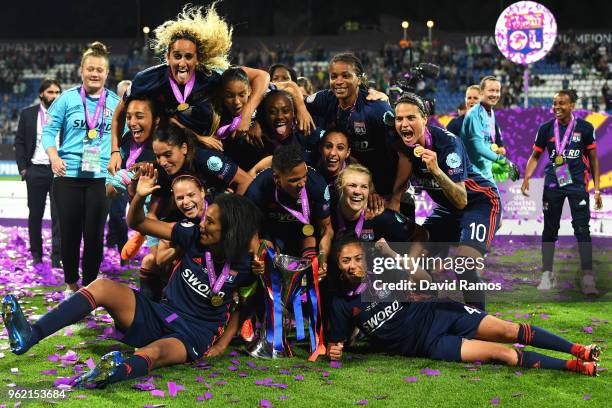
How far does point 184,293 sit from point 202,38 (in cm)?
185

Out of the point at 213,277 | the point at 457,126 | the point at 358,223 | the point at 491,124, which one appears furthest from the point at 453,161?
the point at 457,126

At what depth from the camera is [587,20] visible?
4103 centimetres

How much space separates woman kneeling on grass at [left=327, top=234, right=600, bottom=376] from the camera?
4645mm

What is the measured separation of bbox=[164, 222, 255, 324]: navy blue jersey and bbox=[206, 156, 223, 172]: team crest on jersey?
1.82 feet

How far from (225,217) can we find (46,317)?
1.11 m

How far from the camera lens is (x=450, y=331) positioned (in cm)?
476

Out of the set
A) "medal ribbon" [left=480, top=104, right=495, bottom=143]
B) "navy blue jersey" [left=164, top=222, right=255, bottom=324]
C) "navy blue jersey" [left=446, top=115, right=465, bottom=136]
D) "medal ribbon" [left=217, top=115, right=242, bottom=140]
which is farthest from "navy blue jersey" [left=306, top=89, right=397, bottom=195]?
"navy blue jersey" [left=446, top=115, right=465, bottom=136]

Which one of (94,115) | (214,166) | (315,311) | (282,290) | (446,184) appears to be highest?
(94,115)

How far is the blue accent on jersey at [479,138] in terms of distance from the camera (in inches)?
317

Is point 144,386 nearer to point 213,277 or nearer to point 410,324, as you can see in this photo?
point 213,277

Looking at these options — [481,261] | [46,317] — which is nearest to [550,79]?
[481,261]

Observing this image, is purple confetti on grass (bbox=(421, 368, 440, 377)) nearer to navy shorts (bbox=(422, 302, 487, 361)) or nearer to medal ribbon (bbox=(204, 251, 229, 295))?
navy shorts (bbox=(422, 302, 487, 361))

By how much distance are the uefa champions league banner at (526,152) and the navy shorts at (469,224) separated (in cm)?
502

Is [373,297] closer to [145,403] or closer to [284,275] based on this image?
[284,275]
